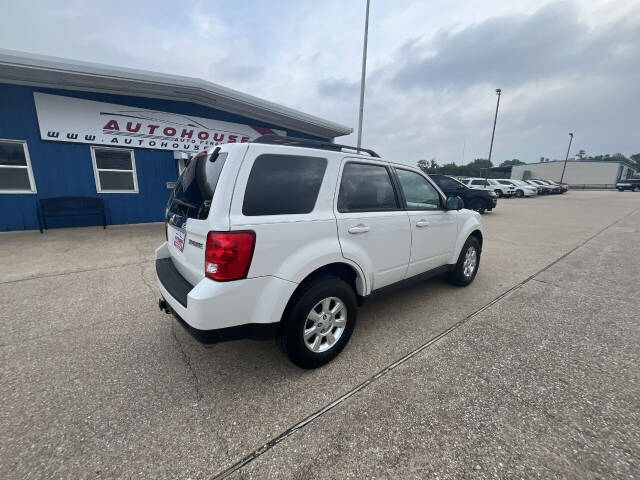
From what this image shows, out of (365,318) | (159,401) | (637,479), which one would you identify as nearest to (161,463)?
(159,401)

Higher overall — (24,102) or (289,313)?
(24,102)

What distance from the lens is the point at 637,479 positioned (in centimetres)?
147

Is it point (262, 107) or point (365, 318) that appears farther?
point (262, 107)

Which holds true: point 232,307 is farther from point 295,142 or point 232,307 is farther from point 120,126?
point 120,126

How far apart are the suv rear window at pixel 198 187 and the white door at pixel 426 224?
77.8 inches

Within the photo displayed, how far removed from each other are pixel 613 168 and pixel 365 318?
3181 inches

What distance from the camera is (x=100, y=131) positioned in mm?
7848

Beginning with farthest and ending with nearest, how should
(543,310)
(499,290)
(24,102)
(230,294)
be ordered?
(24,102)
(499,290)
(543,310)
(230,294)

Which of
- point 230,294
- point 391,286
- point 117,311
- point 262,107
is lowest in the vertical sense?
point 117,311

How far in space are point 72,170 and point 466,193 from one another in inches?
566

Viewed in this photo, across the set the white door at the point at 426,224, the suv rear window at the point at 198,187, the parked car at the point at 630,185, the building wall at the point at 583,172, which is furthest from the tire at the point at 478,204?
the building wall at the point at 583,172

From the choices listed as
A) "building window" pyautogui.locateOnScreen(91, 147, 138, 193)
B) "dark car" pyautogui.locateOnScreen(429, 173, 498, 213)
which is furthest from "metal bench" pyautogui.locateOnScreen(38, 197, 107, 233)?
"dark car" pyautogui.locateOnScreen(429, 173, 498, 213)

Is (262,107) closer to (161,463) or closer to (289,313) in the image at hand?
(289,313)

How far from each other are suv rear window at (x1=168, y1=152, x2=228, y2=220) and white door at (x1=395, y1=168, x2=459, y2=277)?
6.49 ft
